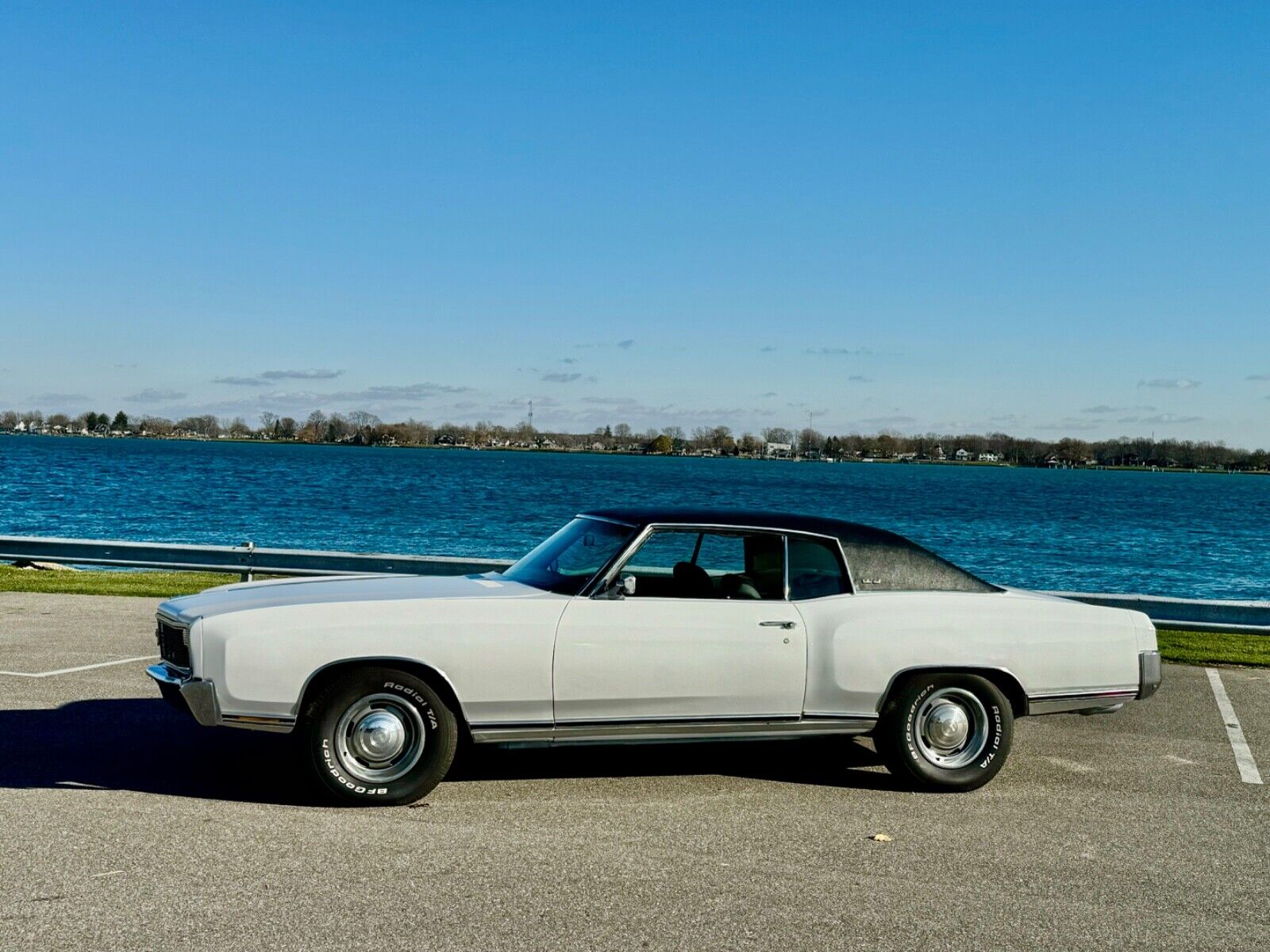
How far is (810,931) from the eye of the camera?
14.5 ft

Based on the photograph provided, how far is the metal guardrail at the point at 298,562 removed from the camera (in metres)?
12.5

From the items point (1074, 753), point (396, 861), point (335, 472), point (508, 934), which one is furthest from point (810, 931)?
point (335, 472)

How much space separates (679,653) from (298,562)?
9382mm

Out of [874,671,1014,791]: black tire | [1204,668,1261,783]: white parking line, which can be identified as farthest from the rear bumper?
[874,671,1014,791]: black tire

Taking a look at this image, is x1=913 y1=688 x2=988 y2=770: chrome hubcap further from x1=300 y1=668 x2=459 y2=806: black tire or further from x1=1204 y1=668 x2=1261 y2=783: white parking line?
x1=300 y1=668 x2=459 y2=806: black tire

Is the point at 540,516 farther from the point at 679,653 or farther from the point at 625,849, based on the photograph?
the point at 625,849

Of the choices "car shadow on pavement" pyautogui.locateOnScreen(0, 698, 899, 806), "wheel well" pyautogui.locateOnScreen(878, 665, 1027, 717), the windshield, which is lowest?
"car shadow on pavement" pyautogui.locateOnScreen(0, 698, 899, 806)

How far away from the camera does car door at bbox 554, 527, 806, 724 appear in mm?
6219

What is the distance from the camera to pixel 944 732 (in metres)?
6.72

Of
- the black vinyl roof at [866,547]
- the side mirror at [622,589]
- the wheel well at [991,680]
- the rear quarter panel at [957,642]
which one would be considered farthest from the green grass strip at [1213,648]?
the side mirror at [622,589]

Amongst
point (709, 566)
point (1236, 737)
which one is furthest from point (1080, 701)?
point (709, 566)

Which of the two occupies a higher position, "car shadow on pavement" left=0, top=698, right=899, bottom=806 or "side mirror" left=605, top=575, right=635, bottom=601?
"side mirror" left=605, top=575, right=635, bottom=601

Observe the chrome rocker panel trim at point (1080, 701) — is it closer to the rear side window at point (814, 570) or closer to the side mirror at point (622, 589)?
the rear side window at point (814, 570)

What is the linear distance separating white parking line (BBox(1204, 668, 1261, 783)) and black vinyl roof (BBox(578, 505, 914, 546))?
7.82 ft
